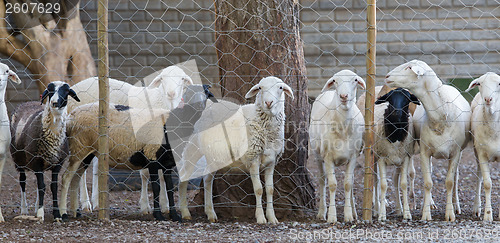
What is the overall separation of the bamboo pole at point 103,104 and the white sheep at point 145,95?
0.70m

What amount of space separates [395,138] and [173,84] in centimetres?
230

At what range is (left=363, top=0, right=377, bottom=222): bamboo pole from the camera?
5.13 metres

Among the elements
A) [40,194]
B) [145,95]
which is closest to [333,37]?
[145,95]

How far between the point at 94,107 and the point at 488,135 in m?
3.60

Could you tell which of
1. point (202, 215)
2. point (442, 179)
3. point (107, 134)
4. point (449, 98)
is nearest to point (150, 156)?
point (107, 134)

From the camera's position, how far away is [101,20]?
16.8 feet

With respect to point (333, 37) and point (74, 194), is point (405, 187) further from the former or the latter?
point (333, 37)

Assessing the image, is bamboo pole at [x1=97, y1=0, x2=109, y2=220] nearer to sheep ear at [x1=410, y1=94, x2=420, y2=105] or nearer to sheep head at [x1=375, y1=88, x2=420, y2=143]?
sheep head at [x1=375, y1=88, x2=420, y2=143]

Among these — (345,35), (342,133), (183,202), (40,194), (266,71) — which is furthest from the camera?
(345,35)

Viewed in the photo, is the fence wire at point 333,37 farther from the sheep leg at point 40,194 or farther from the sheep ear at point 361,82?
the sheep leg at point 40,194

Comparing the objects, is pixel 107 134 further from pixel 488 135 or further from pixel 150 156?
pixel 488 135

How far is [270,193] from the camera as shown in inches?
209

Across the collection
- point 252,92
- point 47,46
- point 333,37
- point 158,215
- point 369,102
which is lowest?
point 158,215

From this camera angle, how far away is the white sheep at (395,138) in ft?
17.7
